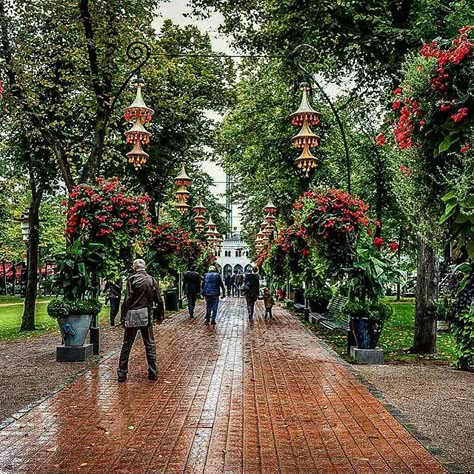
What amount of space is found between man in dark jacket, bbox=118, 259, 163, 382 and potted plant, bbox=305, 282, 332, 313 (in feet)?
43.5

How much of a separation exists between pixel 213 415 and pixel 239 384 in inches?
88.0

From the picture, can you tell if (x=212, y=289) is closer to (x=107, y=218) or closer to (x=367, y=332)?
(x=107, y=218)

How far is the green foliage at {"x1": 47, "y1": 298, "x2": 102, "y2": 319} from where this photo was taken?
13.0 m

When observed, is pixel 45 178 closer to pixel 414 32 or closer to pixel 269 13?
pixel 269 13

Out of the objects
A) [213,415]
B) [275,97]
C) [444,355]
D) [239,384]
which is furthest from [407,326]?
[213,415]

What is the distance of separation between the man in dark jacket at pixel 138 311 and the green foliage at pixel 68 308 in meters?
2.42

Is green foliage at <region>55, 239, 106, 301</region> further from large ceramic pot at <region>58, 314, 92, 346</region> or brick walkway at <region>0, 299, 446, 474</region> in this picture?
brick walkway at <region>0, 299, 446, 474</region>

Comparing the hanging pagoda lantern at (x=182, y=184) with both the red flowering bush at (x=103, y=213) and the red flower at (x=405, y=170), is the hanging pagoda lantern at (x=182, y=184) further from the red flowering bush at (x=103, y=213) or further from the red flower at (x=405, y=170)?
the red flower at (x=405, y=170)

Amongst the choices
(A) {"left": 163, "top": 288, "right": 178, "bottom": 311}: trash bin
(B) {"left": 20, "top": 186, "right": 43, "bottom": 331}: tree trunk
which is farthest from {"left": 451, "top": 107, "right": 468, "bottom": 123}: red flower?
(A) {"left": 163, "top": 288, "right": 178, "bottom": 311}: trash bin

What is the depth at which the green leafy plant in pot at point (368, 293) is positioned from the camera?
12961 millimetres

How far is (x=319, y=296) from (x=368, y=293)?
1062cm

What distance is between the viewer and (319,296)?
23.9 meters

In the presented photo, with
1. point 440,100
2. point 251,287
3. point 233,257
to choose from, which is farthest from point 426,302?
point 233,257

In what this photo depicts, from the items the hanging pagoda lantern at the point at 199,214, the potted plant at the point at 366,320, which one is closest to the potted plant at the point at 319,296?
the hanging pagoda lantern at the point at 199,214
